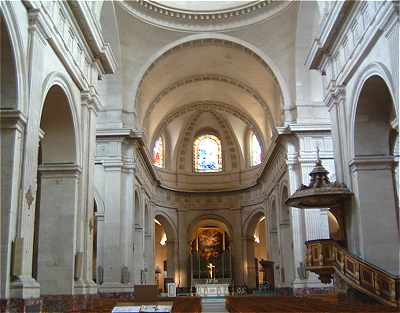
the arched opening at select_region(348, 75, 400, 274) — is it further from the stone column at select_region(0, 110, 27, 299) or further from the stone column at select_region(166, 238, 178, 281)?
the stone column at select_region(166, 238, 178, 281)

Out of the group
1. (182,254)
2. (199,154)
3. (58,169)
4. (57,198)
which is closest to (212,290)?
(182,254)

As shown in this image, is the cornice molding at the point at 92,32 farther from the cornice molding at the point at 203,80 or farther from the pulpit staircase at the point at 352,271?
the cornice molding at the point at 203,80

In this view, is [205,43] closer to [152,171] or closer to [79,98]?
[152,171]

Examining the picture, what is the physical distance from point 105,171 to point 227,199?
13388 millimetres

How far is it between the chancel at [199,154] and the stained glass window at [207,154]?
95mm

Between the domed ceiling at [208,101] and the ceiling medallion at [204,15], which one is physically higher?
the ceiling medallion at [204,15]

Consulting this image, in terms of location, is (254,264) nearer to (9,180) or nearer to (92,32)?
(92,32)

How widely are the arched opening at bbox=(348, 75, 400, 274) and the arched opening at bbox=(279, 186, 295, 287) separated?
10.5 m

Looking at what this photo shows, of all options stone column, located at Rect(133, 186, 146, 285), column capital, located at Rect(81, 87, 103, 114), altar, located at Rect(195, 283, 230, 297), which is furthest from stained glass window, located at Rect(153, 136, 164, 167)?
column capital, located at Rect(81, 87, 103, 114)

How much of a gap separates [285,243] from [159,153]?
37.4 ft

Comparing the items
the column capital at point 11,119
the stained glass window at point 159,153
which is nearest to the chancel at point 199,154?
the column capital at point 11,119

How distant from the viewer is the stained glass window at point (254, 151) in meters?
32.4

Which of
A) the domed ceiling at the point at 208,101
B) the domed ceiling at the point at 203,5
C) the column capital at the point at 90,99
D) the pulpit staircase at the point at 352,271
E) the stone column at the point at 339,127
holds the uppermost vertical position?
the domed ceiling at the point at 203,5

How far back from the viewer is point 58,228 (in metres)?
12.3
